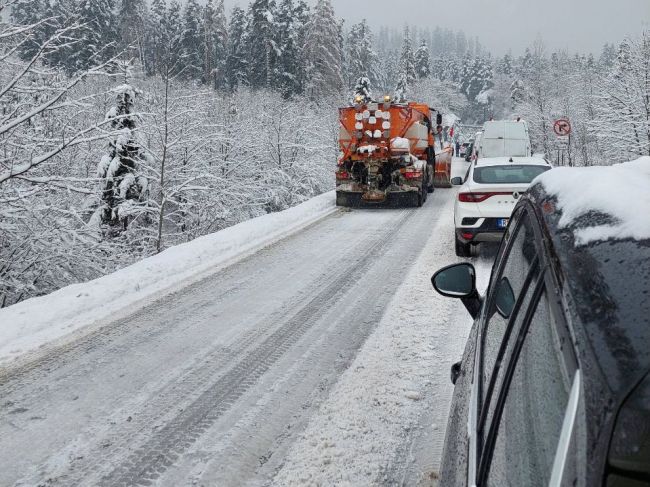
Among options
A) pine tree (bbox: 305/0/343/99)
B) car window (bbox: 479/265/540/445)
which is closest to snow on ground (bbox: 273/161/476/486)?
car window (bbox: 479/265/540/445)

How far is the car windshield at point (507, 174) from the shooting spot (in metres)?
8.91

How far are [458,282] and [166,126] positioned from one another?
41.8ft

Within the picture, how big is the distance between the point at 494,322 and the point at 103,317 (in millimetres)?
4868

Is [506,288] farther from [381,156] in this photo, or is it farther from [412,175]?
[381,156]

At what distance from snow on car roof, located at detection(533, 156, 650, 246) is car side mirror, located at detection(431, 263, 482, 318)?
1.09 m

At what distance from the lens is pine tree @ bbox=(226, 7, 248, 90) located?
65.1 meters

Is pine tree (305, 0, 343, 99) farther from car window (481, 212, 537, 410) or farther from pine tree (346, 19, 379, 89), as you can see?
car window (481, 212, 537, 410)

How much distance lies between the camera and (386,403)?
13.7ft

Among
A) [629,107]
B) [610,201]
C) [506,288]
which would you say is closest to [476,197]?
[506,288]

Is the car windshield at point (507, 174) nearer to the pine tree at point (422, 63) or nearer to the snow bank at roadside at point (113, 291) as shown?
the snow bank at roadside at point (113, 291)

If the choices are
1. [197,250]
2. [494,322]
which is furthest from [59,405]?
[197,250]

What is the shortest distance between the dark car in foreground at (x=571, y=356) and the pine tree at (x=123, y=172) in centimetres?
1446

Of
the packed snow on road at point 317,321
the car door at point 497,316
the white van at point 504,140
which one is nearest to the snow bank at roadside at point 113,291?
the packed snow on road at point 317,321

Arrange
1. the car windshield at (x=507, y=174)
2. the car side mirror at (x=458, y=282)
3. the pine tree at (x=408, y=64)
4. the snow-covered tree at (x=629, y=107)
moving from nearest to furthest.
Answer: the car side mirror at (x=458, y=282), the car windshield at (x=507, y=174), the snow-covered tree at (x=629, y=107), the pine tree at (x=408, y=64)
